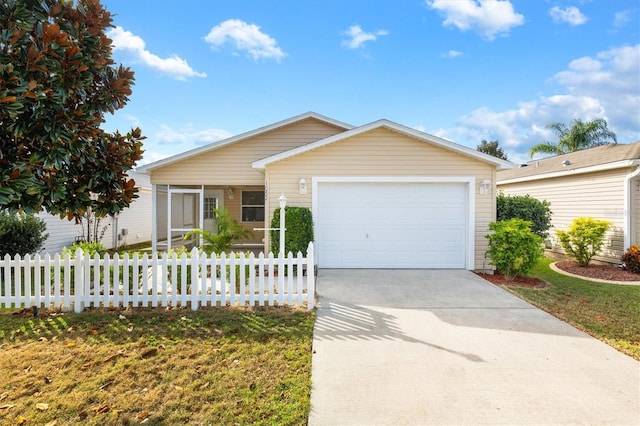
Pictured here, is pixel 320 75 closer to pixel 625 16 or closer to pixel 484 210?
pixel 484 210

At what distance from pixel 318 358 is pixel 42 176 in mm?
3264

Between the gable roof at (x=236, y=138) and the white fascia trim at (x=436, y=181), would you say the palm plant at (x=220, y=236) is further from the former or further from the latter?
the gable roof at (x=236, y=138)

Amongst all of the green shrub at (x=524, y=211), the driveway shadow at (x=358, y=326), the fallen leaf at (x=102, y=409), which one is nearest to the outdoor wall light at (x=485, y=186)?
the green shrub at (x=524, y=211)

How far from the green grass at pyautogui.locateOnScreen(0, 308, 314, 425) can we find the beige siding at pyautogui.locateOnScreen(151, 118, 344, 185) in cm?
626

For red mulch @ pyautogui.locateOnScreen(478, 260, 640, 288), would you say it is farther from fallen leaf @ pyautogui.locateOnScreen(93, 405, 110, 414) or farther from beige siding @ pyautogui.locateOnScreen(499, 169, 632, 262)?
fallen leaf @ pyautogui.locateOnScreen(93, 405, 110, 414)

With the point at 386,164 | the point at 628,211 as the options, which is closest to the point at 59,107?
the point at 386,164

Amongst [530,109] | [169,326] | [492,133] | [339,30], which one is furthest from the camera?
[492,133]

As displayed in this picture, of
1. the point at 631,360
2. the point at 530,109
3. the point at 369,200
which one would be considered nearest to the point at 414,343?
the point at 631,360

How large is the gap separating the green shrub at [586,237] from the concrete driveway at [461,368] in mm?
5736

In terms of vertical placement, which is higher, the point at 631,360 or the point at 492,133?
the point at 492,133

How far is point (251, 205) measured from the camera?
14.2 m

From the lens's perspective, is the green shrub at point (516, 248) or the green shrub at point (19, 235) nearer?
the green shrub at point (516, 248)

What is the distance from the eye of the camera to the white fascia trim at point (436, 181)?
8.79m

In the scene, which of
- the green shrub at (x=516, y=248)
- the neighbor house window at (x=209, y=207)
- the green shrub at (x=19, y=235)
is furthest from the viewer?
the neighbor house window at (x=209, y=207)
